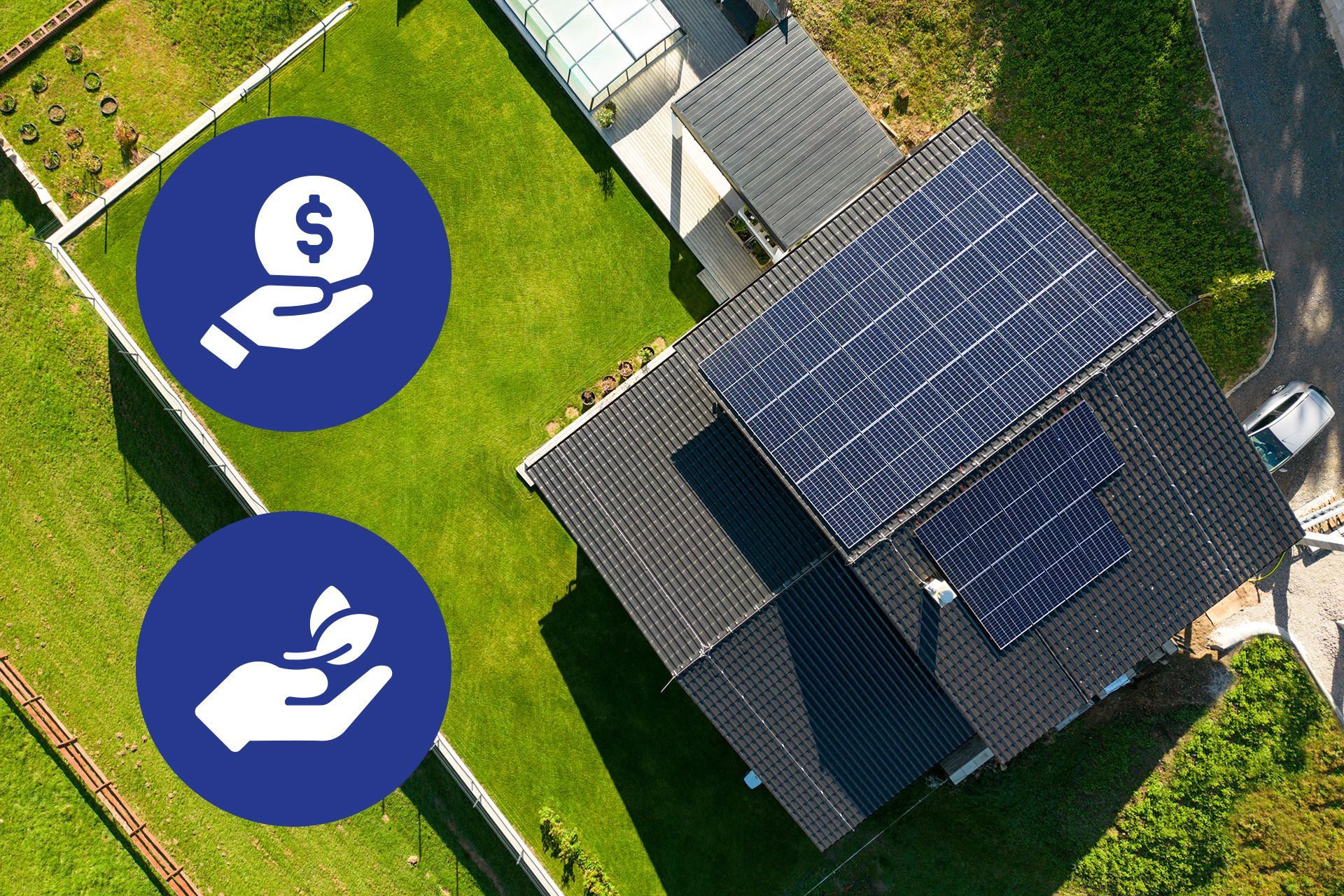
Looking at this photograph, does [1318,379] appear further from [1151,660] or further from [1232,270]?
[1151,660]

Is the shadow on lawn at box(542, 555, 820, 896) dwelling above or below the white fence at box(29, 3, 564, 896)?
below

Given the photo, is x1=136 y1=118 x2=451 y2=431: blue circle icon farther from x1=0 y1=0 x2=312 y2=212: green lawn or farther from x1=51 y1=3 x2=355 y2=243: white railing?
x1=0 y1=0 x2=312 y2=212: green lawn

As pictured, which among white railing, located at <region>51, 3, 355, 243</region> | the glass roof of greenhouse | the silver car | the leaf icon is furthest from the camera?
white railing, located at <region>51, 3, 355, 243</region>

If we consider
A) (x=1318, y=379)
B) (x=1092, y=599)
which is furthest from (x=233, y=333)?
(x=1318, y=379)

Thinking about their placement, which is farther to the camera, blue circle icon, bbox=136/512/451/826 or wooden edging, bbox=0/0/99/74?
wooden edging, bbox=0/0/99/74

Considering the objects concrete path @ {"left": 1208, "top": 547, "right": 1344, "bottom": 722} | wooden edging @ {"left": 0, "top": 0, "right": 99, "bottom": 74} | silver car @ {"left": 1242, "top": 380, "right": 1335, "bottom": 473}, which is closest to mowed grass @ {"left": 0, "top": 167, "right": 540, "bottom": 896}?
wooden edging @ {"left": 0, "top": 0, "right": 99, "bottom": 74}

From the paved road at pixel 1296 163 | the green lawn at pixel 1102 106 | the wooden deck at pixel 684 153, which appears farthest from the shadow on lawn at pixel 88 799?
the paved road at pixel 1296 163
